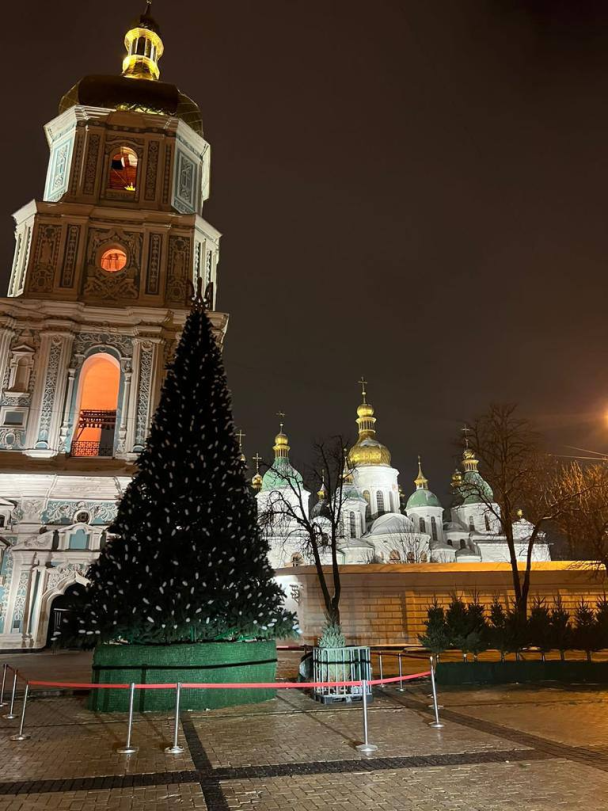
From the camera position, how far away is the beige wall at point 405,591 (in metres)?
24.3

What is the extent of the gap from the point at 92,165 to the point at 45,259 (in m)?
5.24

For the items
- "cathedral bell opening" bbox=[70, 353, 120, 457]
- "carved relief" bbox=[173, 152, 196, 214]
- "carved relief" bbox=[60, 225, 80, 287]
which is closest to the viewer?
"cathedral bell opening" bbox=[70, 353, 120, 457]

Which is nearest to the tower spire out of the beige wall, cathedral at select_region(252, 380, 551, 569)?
cathedral at select_region(252, 380, 551, 569)

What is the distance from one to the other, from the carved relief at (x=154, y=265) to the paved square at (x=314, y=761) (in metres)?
17.6

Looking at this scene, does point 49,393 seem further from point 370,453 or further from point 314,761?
point 370,453

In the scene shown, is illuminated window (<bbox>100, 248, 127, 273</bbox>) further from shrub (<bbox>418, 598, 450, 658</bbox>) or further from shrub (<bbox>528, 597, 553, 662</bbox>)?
shrub (<bbox>528, 597, 553, 662</bbox>)

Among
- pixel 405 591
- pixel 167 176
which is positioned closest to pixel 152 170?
pixel 167 176

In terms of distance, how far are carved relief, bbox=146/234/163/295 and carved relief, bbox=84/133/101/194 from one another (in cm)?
372

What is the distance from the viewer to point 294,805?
17.2 feet

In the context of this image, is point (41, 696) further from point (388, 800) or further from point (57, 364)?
point (57, 364)

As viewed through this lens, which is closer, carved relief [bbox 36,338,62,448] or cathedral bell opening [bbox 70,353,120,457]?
carved relief [bbox 36,338,62,448]

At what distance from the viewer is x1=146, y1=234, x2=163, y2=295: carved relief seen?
24391 mm

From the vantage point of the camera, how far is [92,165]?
2620 cm

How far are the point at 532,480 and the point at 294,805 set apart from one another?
759 inches
